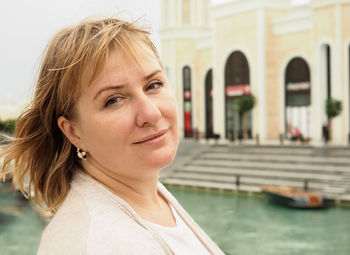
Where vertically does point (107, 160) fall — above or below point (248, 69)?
below

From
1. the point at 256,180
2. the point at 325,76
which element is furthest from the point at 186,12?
the point at 256,180

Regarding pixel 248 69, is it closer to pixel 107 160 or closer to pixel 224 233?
pixel 224 233

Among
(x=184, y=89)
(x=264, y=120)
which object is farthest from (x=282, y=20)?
(x=184, y=89)

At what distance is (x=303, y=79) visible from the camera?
24625 mm

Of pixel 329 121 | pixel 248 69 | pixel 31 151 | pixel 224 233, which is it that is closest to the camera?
pixel 31 151

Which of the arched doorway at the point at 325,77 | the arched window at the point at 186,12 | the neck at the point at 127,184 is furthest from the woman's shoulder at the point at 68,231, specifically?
the arched window at the point at 186,12

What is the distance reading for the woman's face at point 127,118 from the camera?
3.12 feet

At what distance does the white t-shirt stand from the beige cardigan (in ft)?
0.26

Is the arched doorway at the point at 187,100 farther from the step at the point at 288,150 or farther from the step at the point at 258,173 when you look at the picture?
the step at the point at 258,173

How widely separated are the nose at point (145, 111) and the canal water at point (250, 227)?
30.4 feet

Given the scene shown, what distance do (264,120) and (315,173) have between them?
9.71 meters

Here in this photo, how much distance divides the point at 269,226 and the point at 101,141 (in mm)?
12337

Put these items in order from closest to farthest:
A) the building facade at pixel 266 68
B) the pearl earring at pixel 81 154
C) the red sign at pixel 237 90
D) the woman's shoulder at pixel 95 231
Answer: the woman's shoulder at pixel 95 231 < the pearl earring at pixel 81 154 < the building facade at pixel 266 68 < the red sign at pixel 237 90

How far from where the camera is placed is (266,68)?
84.8 feet
